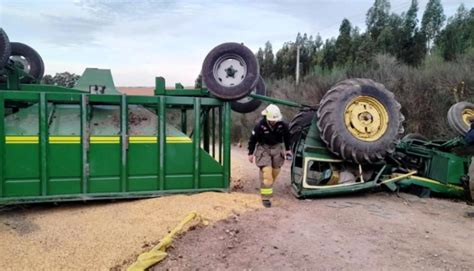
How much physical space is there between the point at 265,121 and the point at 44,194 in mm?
3336

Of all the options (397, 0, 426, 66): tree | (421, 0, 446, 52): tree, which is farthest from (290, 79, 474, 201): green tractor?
(421, 0, 446, 52): tree

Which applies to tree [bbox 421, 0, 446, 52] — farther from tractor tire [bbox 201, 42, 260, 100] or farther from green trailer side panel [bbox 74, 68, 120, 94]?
green trailer side panel [bbox 74, 68, 120, 94]

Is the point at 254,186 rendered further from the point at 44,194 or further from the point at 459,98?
the point at 459,98

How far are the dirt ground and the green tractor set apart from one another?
375mm

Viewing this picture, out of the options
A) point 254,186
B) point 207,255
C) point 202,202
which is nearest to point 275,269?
point 207,255

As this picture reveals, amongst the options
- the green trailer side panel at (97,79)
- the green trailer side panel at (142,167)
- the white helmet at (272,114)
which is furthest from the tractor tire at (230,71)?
the green trailer side panel at (97,79)

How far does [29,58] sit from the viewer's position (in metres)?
8.60

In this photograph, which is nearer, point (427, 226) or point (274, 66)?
point (427, 226)

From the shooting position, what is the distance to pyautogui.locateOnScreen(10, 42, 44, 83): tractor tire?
854cm

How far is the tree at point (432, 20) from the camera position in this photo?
19250 mm

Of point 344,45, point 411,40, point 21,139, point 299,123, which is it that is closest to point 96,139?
point 21,139

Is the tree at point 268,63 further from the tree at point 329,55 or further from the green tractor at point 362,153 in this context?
the green tractor at point 362,153

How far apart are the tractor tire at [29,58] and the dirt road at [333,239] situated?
17.9 feet

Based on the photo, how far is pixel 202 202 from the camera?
614 cm
